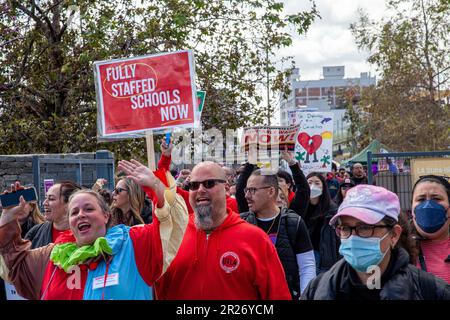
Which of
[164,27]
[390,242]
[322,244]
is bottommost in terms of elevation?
[322,244]

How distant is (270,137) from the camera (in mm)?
7820

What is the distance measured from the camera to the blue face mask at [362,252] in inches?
129

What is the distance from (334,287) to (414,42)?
78.0 feet

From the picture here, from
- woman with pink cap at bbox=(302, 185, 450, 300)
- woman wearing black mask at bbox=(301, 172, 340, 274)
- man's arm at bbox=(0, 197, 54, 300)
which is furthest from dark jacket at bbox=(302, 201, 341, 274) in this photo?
woman with pink cap at bbox=(302, 185, 450, 300)

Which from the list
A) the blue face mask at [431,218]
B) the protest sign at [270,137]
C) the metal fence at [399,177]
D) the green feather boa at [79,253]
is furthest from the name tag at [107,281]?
the metal fence at [399,177]

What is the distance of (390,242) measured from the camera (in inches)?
135

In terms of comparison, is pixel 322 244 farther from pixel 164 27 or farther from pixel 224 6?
pixel 224 6

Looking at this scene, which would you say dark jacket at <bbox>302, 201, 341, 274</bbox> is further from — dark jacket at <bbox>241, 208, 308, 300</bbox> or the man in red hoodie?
the man in red hoodie

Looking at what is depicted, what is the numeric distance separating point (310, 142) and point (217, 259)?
7144 millimetres

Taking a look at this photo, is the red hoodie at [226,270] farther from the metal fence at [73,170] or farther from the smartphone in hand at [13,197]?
the metal fence at [73,170]

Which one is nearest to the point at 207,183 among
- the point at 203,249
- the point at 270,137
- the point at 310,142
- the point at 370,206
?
the point at 203,249

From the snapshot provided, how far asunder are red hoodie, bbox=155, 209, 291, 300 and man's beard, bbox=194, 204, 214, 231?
0.20ft

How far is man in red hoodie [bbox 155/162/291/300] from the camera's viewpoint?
4250mm
